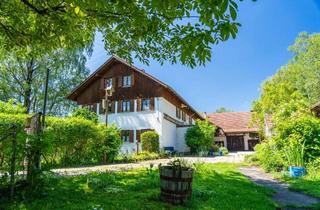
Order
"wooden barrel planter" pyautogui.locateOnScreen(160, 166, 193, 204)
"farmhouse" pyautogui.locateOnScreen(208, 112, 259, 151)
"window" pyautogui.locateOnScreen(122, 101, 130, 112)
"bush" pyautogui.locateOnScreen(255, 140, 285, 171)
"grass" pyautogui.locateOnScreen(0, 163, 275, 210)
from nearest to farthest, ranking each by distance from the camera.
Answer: "grass" pyautogui.locateOnScreen(0, 163, 275, 210)
"wooden barrel planter" pyautogui.locateOnScreen(160, 166, 193, 204)
"bush" pyautogui.locateOnScreen(255, 140, 285, 171)
"window" pyautogui.locateOnScreen(122, 101, 130, 112)
"farmhouse" pyautogui.locateOnScreen(208, 112, 259, 151)

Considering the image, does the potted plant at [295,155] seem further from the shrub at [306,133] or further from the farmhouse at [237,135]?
the farmhouse at [237,135]

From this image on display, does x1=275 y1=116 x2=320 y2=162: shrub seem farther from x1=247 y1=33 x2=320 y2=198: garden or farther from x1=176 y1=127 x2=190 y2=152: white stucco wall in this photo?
x1=176 y1=127 x2=190 y2=152: white stucco wall

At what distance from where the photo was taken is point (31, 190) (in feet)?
16.6

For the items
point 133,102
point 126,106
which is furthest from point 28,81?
point 133,102

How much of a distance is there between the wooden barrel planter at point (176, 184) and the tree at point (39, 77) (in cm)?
2525

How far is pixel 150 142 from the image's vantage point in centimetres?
2189

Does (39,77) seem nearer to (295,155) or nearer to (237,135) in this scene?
(295,155)

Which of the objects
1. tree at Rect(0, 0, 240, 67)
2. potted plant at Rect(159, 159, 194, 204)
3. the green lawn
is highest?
tree at Rect(0, 0, 240, 67)

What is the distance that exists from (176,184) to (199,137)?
21449 mm

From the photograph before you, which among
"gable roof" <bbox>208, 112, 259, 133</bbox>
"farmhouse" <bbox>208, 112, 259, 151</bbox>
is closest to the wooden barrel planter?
"farmhouse" <bbox>208, 112, 259, 151</bbox>

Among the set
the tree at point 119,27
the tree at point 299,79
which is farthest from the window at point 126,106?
the tree at point 119,27

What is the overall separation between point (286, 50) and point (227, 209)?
117ft

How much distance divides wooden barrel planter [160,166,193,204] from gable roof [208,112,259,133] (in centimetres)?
3421

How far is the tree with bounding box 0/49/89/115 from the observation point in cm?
2856
